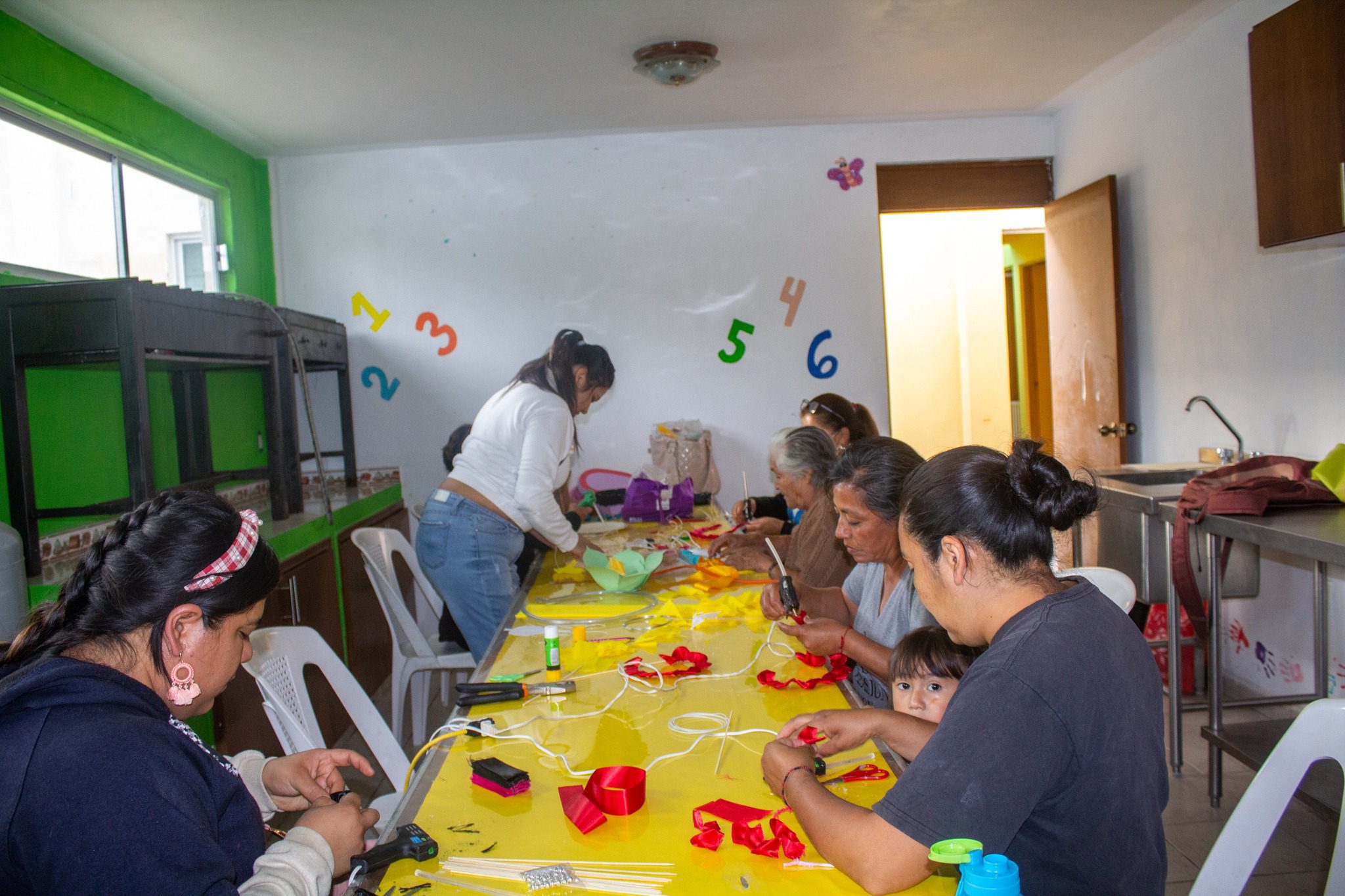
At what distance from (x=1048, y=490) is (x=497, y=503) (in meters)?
2.19

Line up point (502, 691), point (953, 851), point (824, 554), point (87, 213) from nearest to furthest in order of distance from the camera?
1. point (953, 851)
2. point (502, 691)
3. point (824, 554)
4. point (87, 213)

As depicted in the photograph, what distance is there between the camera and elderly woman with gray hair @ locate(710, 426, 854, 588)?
9.01ft

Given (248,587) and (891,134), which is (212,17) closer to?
(248,587)

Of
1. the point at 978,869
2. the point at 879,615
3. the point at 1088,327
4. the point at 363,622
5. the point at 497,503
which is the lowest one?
the point at 363,622

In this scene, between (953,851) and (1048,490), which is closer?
(953,851)

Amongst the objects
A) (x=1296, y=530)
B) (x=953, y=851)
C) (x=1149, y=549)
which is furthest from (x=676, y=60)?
(x=953, y=851)

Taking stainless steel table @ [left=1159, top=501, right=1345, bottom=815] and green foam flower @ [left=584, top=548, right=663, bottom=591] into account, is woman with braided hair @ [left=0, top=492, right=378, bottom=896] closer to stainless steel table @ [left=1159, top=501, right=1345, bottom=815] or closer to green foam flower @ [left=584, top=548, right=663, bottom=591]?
green foam flower @ [left=584, top=548, right=663, bottom=591]

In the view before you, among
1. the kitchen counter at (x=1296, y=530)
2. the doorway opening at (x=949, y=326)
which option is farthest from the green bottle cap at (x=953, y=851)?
the doorway opening at (x=949, y=326)

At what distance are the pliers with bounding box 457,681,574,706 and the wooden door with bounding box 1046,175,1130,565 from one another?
9.82ft

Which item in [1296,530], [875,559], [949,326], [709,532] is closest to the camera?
[875,559]

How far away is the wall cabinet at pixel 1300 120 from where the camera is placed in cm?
277

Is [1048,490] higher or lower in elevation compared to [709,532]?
higher

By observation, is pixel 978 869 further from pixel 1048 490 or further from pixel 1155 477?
pixel 1155 477

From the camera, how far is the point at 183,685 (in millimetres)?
1234
